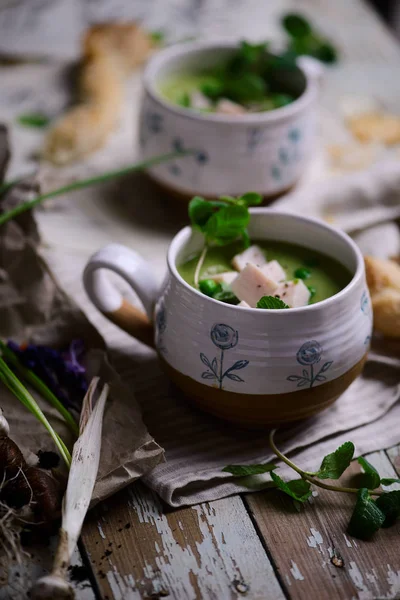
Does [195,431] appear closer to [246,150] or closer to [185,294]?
[185,294]

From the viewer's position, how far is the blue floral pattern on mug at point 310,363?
1.15m

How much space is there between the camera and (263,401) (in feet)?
3.87

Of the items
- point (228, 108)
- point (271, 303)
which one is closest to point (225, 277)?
point (271, 303)

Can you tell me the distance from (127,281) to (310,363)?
336 mm

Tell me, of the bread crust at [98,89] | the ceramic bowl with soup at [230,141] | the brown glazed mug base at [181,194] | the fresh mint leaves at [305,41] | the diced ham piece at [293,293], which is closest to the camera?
the diced ham piece at [293,293]

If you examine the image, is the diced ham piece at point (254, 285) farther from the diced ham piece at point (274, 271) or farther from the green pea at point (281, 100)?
the green pea at point (281, 100)

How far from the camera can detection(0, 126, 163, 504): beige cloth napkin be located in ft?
3.81

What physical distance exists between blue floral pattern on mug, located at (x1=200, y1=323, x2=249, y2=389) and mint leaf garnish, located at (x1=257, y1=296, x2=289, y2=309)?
0.06m

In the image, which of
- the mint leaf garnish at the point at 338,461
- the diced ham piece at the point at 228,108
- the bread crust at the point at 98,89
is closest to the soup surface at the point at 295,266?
the mint leaf garnish at the point at 338,461

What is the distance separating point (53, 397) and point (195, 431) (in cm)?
23

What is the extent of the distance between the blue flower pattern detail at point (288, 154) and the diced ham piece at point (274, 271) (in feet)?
1.71

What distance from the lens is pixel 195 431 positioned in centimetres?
128

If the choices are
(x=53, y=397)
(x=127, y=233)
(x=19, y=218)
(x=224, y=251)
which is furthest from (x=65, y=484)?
Answer: (x=127, y=233)

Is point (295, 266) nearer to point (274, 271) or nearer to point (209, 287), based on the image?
point (274, 271)
